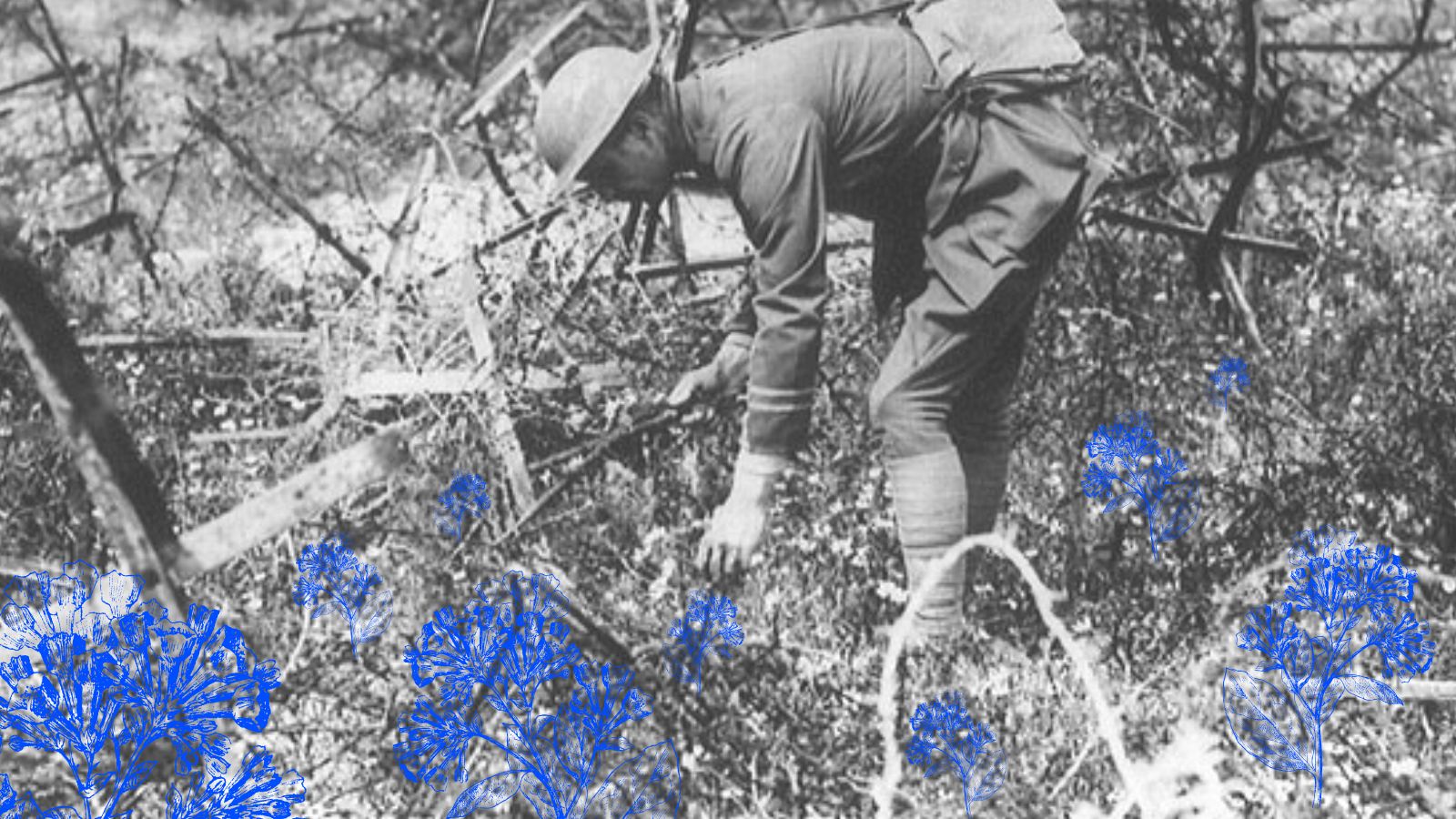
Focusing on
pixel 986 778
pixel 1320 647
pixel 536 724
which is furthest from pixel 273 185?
pixel 1320 647

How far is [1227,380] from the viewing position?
4.89m

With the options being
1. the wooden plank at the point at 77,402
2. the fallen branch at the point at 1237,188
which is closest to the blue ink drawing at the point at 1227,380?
the fallen branch at the point at 1237,188

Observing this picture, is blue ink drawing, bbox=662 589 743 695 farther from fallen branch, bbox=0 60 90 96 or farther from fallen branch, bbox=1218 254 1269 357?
fallen branch, bbox=0 60 90 96

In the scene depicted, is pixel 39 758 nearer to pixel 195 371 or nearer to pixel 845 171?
pixel 845 171

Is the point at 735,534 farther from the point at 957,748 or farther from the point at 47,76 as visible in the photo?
the point at 47,76

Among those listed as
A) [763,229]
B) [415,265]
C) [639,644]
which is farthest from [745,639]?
[415,265]

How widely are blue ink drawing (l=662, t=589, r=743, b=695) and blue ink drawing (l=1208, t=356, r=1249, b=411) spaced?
5.88 ft

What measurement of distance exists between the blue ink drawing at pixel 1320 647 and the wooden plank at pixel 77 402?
202cm

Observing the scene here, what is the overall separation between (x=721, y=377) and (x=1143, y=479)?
111 centimetres

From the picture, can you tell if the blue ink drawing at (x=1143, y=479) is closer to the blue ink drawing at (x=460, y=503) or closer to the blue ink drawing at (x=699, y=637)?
the blue ink drawing at (x=699, y=637)

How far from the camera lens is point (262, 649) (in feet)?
13.0

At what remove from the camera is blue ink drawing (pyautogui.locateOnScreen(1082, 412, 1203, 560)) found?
4.20 meters

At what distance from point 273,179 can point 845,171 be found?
2492 mm

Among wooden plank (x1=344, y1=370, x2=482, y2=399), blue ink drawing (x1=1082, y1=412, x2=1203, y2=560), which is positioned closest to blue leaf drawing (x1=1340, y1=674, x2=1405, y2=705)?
blue ink drawing (x1=1082, y1=412, x2=1203, y2=560)
